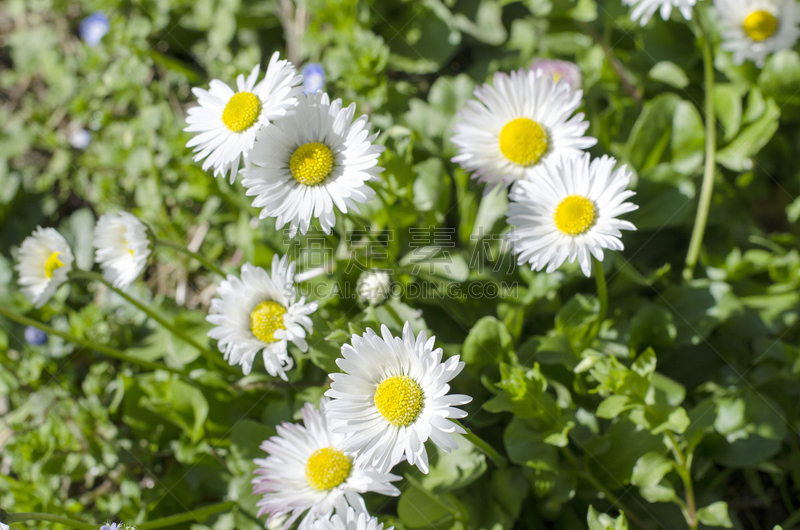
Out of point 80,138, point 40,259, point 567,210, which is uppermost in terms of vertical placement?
point 567,210

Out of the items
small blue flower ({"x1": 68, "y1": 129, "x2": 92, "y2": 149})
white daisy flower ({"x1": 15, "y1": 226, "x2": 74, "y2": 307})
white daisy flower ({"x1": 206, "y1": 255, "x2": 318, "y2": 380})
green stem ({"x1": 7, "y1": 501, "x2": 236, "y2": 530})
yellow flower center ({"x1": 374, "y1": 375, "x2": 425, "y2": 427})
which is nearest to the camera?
yellow flower center ({"x1": 374, "y1": 375, "x2": 425, "y2": 427})

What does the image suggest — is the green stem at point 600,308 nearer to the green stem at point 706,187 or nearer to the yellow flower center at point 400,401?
the green stem at point 706,187

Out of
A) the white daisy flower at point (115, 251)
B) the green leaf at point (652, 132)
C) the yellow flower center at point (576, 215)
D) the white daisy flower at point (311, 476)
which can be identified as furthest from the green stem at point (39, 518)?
the green leaf at point (652, 132)

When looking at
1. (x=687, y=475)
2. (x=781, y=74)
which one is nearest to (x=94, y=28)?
(x=781, y=74)

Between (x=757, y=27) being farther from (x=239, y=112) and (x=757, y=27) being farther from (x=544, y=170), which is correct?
(x=239, y=112)

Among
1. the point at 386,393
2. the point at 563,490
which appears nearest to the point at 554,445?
the point at 563,490

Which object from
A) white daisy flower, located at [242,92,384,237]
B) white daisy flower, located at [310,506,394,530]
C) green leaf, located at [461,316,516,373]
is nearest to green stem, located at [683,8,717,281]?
green leaf, located at [461,316,516,373]

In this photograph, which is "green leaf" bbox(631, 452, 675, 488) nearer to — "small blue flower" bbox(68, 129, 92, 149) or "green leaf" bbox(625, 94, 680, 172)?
"green leaf" bbox(625, 94, 680, 172)
